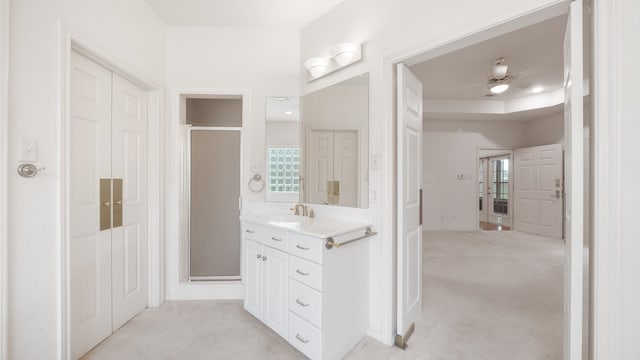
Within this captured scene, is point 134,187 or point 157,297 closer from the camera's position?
point 134,187

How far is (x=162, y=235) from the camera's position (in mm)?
2570

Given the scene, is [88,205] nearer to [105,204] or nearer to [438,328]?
[105,204]

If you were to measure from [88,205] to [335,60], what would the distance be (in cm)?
222

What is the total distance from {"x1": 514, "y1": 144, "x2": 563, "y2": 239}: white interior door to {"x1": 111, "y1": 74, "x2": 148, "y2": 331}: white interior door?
7.35m

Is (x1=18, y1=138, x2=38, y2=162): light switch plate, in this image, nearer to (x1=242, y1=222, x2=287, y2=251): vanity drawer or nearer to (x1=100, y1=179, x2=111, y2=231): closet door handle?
→ (x1=100, y1=179, x2=111, y2=231): closet door handle

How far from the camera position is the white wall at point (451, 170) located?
6.24 m

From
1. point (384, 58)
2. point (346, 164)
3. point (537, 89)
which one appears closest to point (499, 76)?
point (537, 89)

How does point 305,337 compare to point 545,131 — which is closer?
point 305,337

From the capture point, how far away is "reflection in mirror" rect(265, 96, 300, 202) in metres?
2.64

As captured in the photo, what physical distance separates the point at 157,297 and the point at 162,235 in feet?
1.92

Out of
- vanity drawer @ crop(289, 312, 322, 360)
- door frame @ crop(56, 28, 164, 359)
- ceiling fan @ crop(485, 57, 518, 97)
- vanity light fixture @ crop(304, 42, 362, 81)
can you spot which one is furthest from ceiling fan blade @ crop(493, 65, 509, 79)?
door frame @ crop(56, 28, 164, 359)

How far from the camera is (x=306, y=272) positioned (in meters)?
1.72
